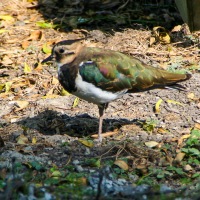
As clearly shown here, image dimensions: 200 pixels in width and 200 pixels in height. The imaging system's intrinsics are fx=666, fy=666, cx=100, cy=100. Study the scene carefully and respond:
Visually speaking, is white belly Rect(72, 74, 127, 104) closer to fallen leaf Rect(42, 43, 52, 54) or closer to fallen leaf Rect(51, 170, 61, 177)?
fallen leaf Rect(51, 170, 61, 177)

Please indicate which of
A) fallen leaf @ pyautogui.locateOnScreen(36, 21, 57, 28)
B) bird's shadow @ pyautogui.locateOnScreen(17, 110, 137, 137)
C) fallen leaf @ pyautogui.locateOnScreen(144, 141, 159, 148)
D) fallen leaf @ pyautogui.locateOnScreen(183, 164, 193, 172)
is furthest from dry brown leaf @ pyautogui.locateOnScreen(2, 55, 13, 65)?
fallen leaf @ pyautogui.locateOnScreen(183, 164, 193, 172)

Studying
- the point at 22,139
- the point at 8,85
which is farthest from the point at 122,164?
the point at 8,85

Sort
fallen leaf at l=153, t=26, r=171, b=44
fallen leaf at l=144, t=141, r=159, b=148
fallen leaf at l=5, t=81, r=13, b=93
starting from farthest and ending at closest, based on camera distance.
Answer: fallen leaf at l=153, t=26, r=171, b=44
fallen leaf at l=5, t=81, r=13, b=93
fallen leaf at l=144, t=141, r=159, b=148

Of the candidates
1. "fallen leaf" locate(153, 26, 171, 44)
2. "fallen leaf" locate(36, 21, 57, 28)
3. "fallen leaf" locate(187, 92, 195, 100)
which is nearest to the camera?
"fallen leaf" locate(187, 92, 195, 100)

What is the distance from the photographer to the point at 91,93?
290 inches

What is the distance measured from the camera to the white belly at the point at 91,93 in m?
7.33

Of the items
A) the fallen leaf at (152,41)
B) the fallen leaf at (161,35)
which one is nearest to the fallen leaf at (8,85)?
the fallen leaf at (152,41)

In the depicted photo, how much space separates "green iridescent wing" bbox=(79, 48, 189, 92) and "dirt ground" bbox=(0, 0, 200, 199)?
0.52 metres

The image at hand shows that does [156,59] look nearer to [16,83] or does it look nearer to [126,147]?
[16,83]

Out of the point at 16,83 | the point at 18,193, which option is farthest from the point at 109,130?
the point at 18,193

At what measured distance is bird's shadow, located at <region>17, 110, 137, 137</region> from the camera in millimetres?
8000

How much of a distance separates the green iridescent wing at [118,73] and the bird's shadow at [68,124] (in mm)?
600

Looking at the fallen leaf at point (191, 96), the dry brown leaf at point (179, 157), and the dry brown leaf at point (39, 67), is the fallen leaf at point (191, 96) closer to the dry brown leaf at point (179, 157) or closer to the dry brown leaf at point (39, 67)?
the dry brown leaf at point (179, 157)

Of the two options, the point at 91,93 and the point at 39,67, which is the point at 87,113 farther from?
the point at 39,67
